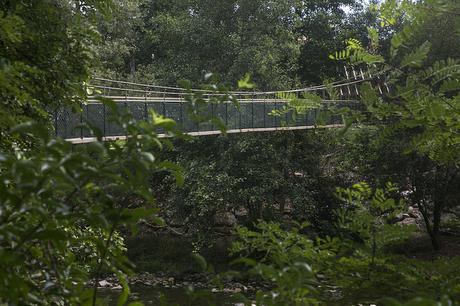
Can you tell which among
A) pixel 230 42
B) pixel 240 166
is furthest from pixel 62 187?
pixel 230 42

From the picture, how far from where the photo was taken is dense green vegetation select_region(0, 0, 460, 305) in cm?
84

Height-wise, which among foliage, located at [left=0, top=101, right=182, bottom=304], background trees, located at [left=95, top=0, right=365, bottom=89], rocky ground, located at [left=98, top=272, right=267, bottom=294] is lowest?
rocky ground, located at [left=98, top=272, right=267, bottom=294]

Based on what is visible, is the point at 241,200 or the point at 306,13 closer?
the point at 241,200

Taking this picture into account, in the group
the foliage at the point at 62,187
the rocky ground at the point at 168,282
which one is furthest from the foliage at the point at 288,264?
the rocky ground at the point at 168,282

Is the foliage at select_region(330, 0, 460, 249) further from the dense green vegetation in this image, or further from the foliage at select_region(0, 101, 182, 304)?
the foliage at select_region(0, 101, 182, 304)

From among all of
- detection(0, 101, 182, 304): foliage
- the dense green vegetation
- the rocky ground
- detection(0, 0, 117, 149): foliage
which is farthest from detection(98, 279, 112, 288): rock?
detection(0, 101, 182, 304): foliage

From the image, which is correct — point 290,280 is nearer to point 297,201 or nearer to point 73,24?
point 73,24

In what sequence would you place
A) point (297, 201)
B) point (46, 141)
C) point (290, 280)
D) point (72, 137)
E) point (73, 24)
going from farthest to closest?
1. point (297, 201)
2. point (72, 137)
3. point (73, 24)
4. point (290, 280)
5. point (46, 141)

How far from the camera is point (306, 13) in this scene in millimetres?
20703

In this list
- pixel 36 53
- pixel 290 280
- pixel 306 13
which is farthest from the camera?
pixel 306 13

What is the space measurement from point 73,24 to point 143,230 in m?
11.5

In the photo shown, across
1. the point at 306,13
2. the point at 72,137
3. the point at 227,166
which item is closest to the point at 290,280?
the point at 72,137

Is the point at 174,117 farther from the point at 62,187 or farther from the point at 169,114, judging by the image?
the point at 62,187

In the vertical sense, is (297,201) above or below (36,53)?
below
